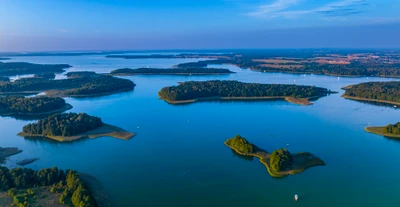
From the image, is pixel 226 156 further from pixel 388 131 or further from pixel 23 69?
pixel 23 69

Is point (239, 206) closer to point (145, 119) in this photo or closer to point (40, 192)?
point (40, 192)

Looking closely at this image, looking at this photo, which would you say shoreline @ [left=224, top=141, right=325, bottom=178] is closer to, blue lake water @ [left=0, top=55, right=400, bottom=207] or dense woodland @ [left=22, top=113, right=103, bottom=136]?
blue lake water @ [left=0, top=55, right=400, bottom=207]

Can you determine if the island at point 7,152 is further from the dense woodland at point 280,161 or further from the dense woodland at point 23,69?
the dense woodland at point 23,69

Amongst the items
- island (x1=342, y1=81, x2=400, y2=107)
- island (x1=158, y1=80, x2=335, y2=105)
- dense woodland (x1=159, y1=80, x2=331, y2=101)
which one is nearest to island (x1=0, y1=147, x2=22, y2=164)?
island (x1=158, y1=80, x2=335, y2=105)

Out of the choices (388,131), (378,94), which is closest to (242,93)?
(378,94)

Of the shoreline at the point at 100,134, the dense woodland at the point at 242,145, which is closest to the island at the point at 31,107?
the shoreline at the point at 100,134
